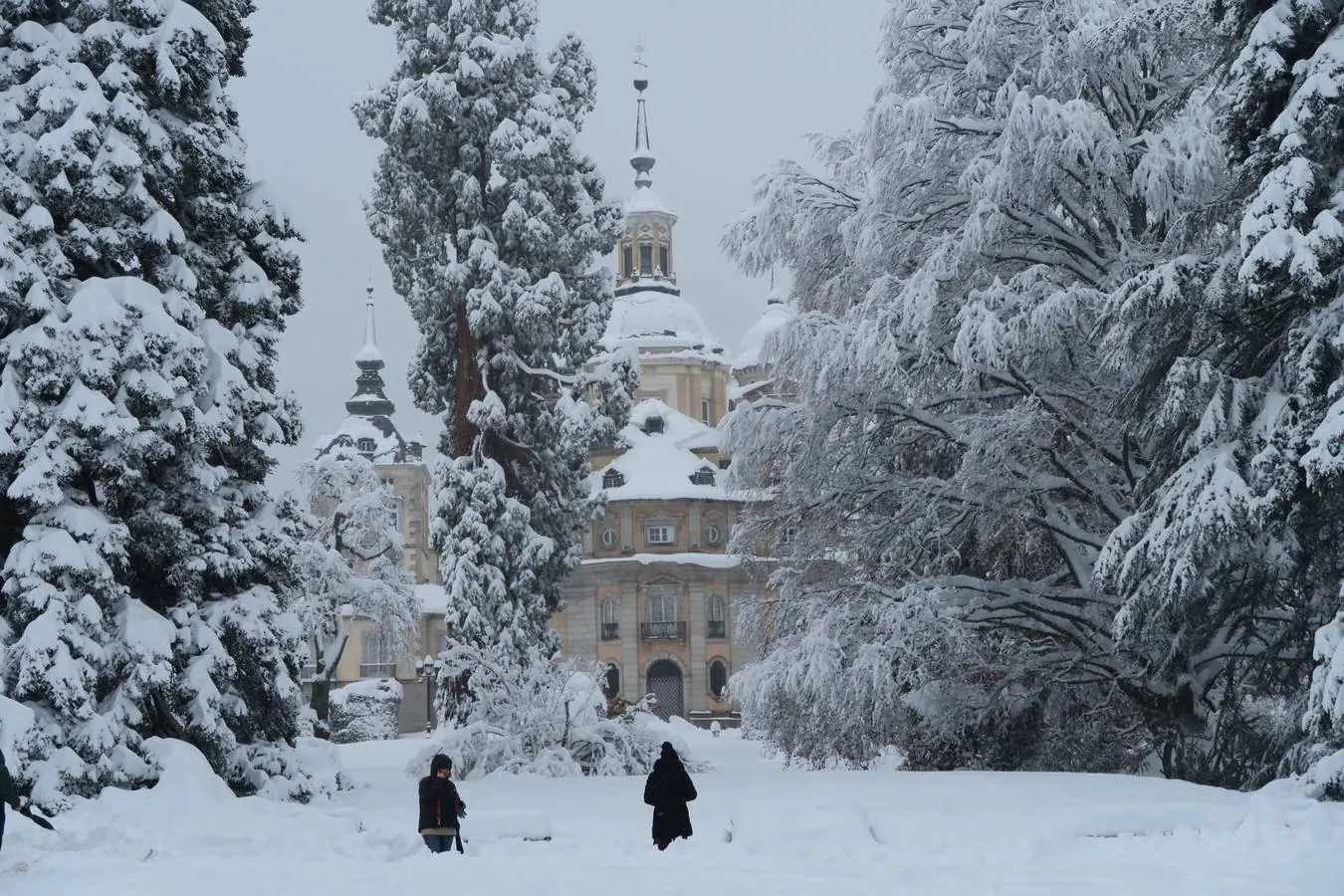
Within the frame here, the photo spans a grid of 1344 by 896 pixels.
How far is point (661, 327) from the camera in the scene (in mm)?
83875

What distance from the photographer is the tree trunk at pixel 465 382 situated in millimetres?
27859

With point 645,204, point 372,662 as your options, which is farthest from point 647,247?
point 372,662

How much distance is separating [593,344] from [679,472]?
4383 centimetres

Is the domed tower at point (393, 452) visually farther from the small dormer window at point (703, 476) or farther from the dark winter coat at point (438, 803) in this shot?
the dark winter coat at point (438, 803)

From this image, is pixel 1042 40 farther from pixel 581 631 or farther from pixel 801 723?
pixel 581 631

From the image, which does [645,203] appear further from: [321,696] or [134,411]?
[134,411]

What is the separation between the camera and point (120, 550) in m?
15.6

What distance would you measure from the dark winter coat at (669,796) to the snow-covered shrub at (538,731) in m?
8.84

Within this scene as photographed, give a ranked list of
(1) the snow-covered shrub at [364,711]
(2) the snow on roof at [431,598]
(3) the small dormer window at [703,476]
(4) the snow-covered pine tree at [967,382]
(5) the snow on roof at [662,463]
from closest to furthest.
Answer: (4) the snow-covered pine tree at [967,382]
(1) the snow-covered shrub at [364,711]
(5) the snow on roof at [662,463]
(3) the small dormer window at [703,476]
(2) the snow on roof at [431,598]

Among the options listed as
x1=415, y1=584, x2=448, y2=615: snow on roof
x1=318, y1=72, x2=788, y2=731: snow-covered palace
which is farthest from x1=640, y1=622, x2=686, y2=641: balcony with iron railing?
x1=415, y1=584, x2=448, y2=615: snow on roof

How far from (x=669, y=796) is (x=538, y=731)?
963 cm

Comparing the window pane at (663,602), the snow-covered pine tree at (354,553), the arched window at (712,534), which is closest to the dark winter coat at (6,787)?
the snow-covered pine tree at (354,553)

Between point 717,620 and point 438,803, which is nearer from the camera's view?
point 438,803

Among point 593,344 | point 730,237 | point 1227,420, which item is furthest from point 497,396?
point 1227,420
